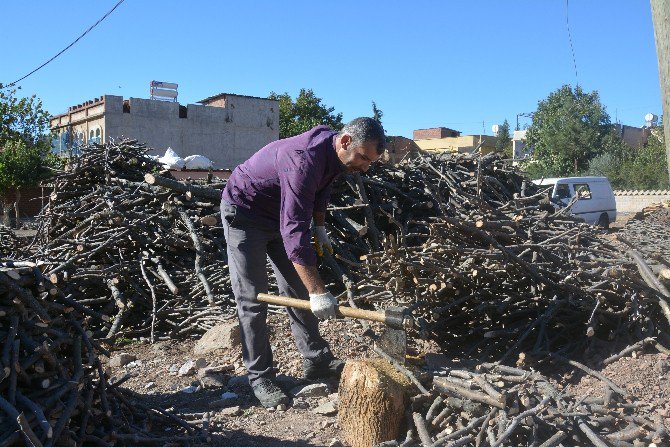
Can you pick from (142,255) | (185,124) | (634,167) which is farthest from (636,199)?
(142,255)

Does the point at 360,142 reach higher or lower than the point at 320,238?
higher

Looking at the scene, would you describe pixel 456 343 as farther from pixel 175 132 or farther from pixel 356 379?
pixel 175 132

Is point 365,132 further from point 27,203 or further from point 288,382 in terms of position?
point 27,203

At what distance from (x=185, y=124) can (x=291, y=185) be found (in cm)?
2858

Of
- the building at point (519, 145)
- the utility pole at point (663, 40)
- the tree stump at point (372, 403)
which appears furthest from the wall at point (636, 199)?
the tree stump at point (372, 403)

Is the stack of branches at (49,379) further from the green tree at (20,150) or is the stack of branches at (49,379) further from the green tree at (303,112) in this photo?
the green tree at (303,112)

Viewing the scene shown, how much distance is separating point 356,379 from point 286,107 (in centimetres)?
3605

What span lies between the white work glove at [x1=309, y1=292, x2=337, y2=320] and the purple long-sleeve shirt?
200 mm

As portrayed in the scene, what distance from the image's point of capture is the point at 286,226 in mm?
3787

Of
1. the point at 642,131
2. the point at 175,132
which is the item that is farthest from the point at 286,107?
the point at 642,131

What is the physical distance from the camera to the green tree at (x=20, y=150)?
21.3 metres

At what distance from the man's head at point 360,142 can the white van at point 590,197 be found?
12.8 metres

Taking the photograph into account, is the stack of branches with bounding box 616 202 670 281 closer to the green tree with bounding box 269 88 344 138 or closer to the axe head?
the axe head

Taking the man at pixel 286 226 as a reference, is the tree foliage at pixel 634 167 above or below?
above
